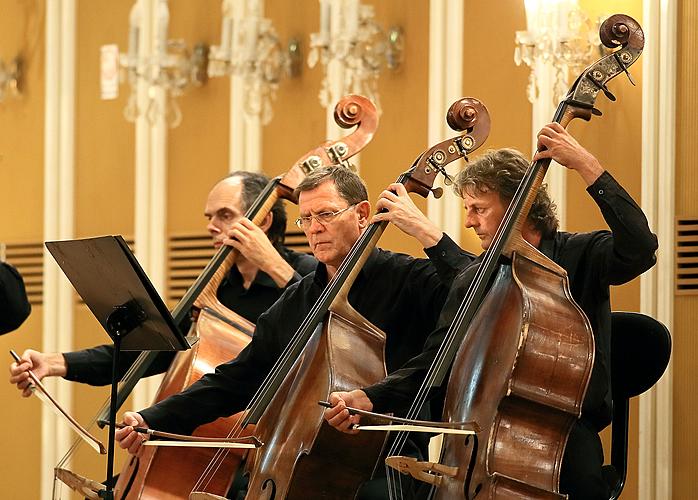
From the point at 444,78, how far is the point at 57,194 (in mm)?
2106

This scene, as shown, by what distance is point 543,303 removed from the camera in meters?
2.59

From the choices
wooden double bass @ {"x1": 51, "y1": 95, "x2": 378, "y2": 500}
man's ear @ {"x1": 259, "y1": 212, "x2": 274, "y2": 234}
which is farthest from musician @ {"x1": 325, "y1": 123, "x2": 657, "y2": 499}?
man's ear @ {"x1": 259, "y1": 212, "x2": 274, "y2": 234}

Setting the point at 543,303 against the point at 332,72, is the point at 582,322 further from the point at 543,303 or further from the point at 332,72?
the point at 332,72

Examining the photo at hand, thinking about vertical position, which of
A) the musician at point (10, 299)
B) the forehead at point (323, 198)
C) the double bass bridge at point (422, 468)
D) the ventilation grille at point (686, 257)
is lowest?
the double bass bridge at point (422, 468)

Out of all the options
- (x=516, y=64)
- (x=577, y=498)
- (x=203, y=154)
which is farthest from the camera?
(x=203, y=154)

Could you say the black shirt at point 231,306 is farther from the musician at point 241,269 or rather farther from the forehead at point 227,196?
the forehead at point 227,196

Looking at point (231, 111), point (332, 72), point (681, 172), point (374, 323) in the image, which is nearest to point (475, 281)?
point (374, 323)

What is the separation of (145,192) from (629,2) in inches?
94.8

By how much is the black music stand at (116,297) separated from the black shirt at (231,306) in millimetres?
1003

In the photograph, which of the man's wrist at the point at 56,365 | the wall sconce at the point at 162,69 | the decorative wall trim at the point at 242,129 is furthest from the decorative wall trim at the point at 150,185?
the man's wrist at the point at 56,365

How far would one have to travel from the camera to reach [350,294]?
319cm

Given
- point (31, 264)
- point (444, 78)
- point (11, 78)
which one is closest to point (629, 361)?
point (444, 78)

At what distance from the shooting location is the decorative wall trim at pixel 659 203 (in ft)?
13.7

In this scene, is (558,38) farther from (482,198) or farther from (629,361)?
(629,361)
